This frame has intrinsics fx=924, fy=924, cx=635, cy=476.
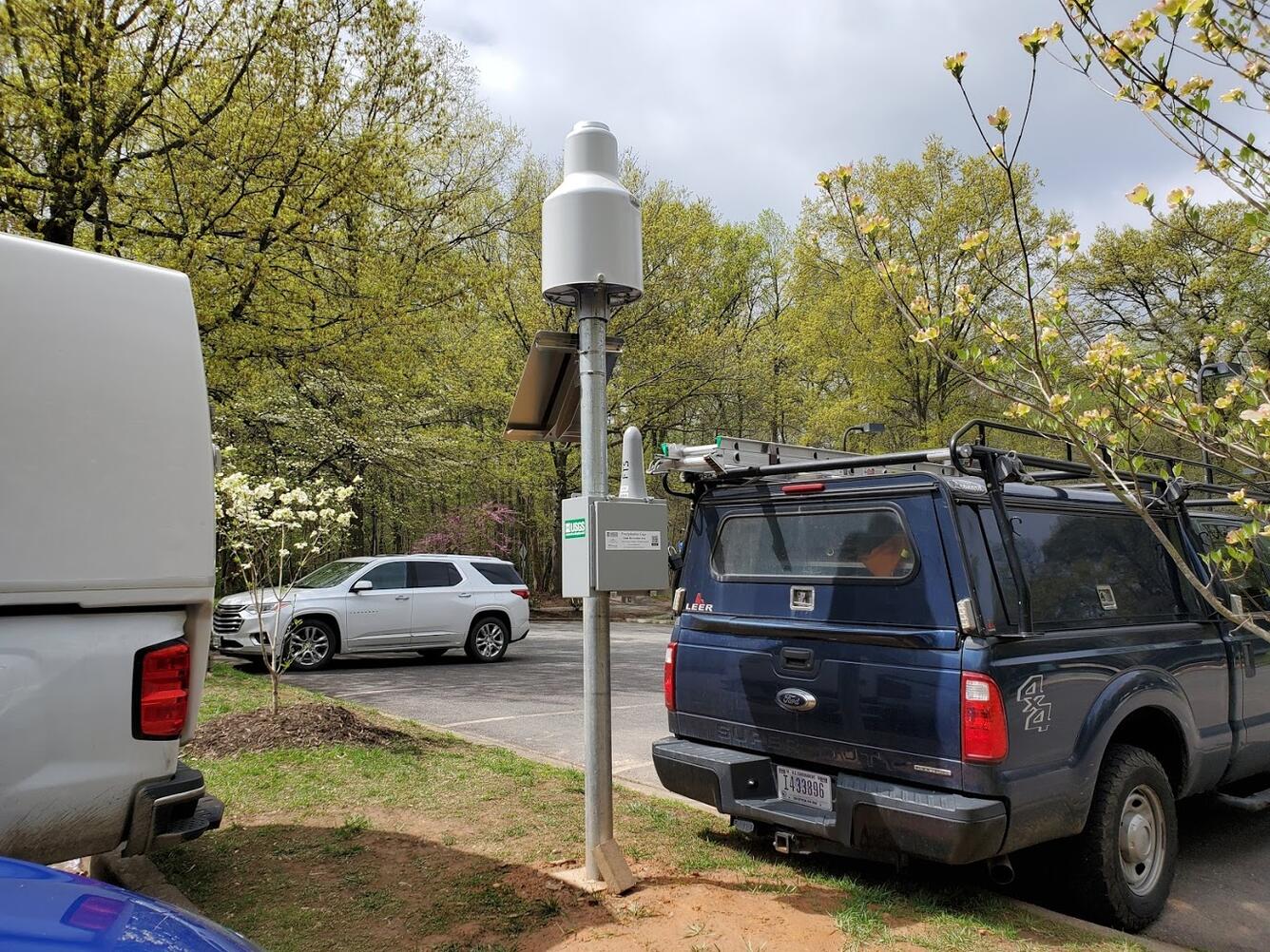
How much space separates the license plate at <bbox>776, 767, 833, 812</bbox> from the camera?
13.7 ft

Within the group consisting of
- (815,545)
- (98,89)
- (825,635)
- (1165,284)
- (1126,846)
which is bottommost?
(1126,846)

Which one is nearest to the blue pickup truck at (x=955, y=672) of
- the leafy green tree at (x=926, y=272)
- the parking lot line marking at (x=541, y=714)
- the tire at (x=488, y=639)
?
the parking lot line marking at (x=541, y=714)

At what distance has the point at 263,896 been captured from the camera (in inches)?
163

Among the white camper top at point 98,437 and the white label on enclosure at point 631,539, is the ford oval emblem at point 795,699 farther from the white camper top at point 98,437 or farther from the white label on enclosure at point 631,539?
the white camper top at point 98,437

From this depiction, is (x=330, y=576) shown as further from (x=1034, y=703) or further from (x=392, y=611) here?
(x=1034, y=703)

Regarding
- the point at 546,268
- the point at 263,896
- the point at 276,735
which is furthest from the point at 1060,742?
the point at 276,735

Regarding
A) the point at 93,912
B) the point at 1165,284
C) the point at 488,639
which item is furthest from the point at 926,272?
the point at 93,912

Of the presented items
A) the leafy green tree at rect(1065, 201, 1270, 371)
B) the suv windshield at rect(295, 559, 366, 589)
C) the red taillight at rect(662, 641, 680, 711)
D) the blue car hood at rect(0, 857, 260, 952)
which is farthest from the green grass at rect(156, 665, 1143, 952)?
the leafy green tree at rect(1065, 201, 1270, 371)

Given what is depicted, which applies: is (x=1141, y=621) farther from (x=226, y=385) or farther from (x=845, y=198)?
(x=226, y=385)

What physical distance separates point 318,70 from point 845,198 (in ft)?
40.1

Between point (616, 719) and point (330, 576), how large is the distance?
20.0ft

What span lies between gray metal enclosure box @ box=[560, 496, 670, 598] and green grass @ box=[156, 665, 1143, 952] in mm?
1403

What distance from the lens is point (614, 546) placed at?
171 inches

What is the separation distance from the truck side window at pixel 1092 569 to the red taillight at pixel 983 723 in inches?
23.1
